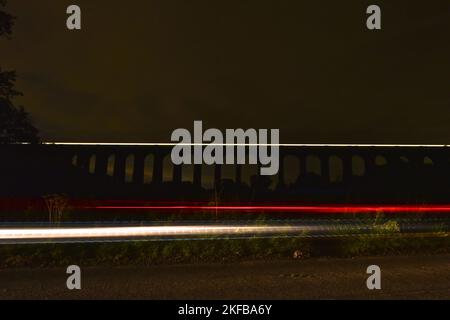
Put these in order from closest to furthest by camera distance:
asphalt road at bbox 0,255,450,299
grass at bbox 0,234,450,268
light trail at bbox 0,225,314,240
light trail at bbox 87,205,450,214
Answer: asphalt road at bbox 0,255,450,299, grass at bbox 0,234,450,268, light trail at bbox 0,225,314,240, light trail at bbox 87,205,450,214

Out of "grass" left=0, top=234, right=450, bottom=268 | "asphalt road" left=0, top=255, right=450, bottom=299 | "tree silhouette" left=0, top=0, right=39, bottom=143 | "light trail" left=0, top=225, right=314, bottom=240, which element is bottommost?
"asphalt road" left=0, top=255, right=450, bottom=299

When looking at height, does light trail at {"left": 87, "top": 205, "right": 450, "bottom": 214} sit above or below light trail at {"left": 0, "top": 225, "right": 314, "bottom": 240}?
above

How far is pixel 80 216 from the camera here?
16.7m

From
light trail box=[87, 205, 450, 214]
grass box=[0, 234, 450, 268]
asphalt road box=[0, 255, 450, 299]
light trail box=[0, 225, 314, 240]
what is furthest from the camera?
light trail box=[87, 205, 450, 214]

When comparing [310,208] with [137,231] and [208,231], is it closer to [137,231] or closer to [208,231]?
[208,231]

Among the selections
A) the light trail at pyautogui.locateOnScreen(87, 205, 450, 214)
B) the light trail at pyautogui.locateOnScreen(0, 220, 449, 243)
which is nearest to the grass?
the light trail at pyautogui.locateOnScreen(0, 220, 449, 243)

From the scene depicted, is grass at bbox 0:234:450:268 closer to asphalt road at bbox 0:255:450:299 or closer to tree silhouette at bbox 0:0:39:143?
asphalt road at bbox 0:255:450:299

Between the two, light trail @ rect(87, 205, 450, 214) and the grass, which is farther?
light trail @ rect(87, 205, 450, 214)

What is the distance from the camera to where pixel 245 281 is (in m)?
7.78

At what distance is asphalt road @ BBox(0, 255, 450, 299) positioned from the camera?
6887mm
